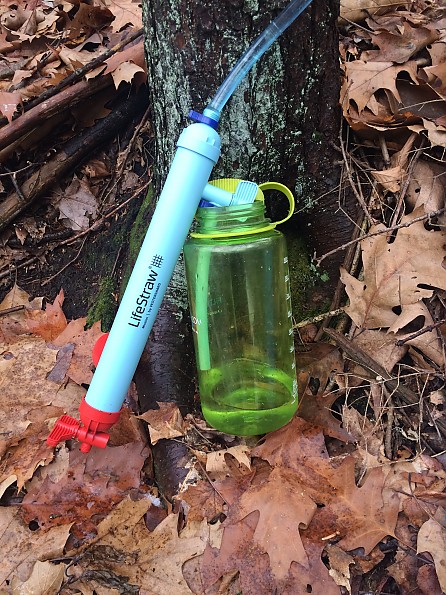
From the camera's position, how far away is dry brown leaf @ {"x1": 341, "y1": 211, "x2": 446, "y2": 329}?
6.01 feet

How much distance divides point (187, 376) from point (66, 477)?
22.5 inches

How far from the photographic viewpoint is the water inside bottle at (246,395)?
186 centimetres

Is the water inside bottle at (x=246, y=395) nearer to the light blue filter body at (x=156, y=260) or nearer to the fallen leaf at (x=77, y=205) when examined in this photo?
the light blue filter body at (x=156, y=260)

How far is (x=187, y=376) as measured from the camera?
2.04 metres

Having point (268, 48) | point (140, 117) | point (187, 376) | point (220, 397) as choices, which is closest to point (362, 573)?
point (220, 397)

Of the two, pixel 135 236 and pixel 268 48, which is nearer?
pixel 268 48

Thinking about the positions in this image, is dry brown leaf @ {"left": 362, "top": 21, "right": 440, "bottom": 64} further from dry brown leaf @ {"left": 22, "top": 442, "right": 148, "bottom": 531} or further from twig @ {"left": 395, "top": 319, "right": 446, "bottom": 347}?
dry brown leaf @ {"left": 22, "top": 442, "right": 148, "bottom": 531}

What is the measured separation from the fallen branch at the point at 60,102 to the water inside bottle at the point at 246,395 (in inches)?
52.7

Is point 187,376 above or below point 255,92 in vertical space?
below

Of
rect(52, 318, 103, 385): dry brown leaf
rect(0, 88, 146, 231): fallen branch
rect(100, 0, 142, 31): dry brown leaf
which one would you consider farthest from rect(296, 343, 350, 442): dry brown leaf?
rect(100, 0, 142, 31): dry brown leaf

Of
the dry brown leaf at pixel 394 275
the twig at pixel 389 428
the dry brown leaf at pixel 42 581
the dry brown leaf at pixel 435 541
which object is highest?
the dry brown leaf at pixel 394 275

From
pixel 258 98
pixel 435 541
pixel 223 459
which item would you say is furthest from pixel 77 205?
pixel 435 541

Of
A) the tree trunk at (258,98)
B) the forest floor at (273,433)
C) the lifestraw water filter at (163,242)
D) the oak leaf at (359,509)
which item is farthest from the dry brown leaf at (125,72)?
the oak leaf at (359,509)

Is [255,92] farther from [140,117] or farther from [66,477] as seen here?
[66,477]
